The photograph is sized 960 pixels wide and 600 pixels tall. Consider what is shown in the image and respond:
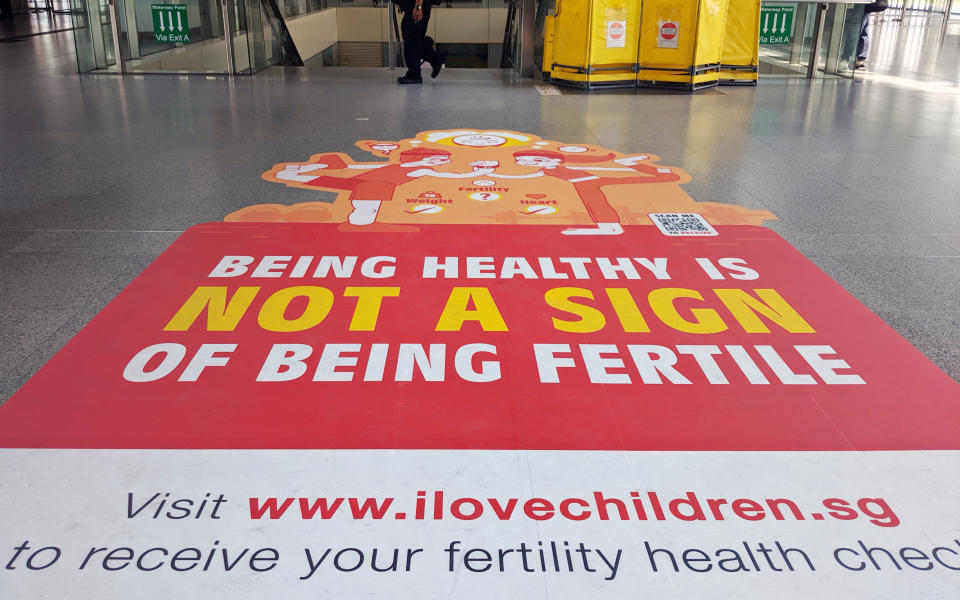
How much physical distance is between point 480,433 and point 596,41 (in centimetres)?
805

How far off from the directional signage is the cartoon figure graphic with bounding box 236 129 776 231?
18.3 feet

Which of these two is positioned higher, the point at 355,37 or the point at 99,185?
the point at 355,37

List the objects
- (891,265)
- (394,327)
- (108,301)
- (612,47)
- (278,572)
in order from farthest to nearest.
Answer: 1. (612,47)
2. (891,265)
3. (108,301)
4. (394,327)
5. (278,572)

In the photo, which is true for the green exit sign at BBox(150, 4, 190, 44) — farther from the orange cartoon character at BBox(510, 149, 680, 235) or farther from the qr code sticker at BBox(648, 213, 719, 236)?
the qr code sticker at BBox(648, 213, 719, 236)

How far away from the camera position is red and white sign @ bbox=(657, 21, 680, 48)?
9531 millimetres

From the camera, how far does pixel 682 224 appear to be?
14.8 ft

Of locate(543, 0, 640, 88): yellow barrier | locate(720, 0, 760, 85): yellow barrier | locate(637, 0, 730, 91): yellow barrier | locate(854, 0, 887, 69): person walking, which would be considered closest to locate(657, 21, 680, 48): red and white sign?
locate(637, 0, 730, 91): yellow barrier

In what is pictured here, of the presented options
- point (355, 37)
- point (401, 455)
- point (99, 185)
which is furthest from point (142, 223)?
point (355, 37)

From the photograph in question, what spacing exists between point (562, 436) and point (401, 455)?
52cm

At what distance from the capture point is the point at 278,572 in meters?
1.92

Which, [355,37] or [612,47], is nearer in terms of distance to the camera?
[612,47]

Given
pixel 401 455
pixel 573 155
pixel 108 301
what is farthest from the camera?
pixel 573 155

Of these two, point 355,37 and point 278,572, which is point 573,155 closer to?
point 278,572

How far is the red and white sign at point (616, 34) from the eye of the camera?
9.53 m
